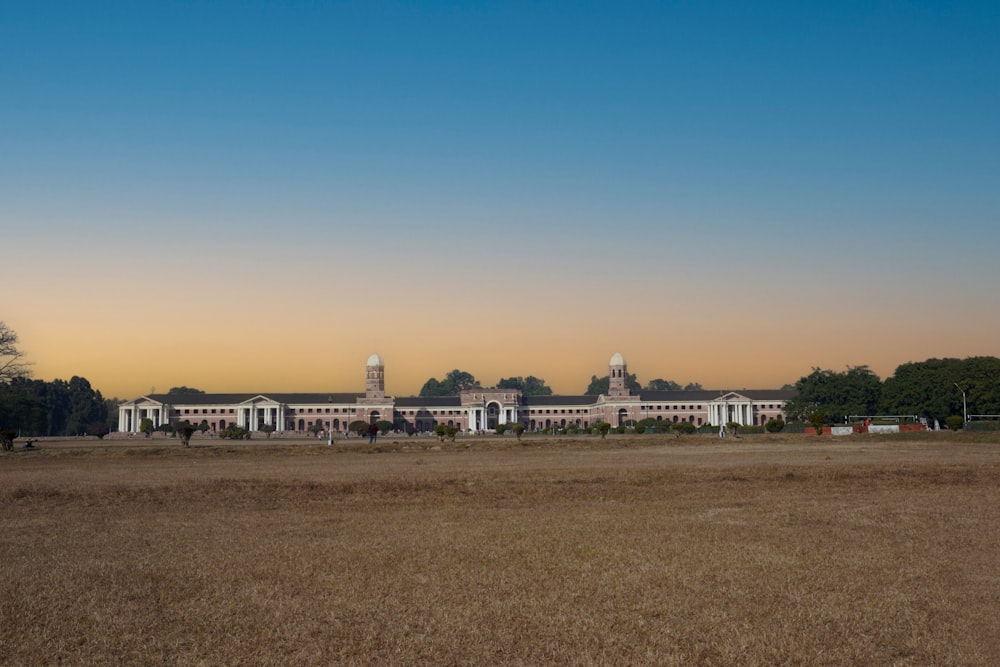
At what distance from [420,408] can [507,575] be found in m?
174

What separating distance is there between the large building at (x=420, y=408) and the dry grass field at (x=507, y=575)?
509ft

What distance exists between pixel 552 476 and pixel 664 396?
157746mm

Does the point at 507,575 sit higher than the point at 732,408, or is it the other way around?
the point at 507,575

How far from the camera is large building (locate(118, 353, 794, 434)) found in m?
178

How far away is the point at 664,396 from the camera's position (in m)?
186

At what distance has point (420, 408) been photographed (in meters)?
185

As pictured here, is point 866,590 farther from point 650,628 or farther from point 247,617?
point 247,617

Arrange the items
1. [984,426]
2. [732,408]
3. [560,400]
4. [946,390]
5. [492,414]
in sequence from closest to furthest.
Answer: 1. [984,426]
2. [946,390]
3. [732,408]
4. [492,414]
5. [560,400]

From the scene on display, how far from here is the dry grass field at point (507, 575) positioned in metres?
9.27

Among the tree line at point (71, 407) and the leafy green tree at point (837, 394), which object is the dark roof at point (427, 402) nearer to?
the tree line at point (71, 407)

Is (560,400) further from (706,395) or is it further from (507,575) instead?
(507,575)

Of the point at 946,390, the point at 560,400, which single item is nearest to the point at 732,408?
the point at 560,400

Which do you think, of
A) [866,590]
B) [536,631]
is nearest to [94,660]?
[536,631]

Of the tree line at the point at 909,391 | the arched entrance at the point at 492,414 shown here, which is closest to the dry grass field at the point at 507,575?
the tree line at the point at 909,391
